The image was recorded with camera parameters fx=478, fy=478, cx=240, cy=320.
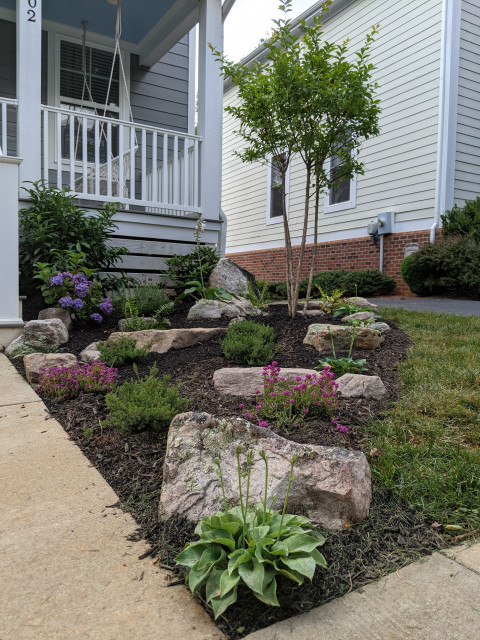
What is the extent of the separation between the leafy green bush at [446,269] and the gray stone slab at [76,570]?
646 cm

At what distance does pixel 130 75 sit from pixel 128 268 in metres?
3.79

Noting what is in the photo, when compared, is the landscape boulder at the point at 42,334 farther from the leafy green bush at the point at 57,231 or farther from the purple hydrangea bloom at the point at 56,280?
the leafy green bush at the point at 57,231

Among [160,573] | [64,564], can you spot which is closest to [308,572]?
[160,573]

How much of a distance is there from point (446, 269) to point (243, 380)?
222 inches

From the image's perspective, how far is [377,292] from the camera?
8.51 m

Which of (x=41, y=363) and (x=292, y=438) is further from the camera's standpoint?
(x=41, y=363)

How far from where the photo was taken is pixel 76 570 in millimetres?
1333

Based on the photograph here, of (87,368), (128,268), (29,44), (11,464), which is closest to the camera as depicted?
(11,464)

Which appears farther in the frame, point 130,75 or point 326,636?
point 130,75

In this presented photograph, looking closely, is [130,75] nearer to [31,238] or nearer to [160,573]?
[31,238]

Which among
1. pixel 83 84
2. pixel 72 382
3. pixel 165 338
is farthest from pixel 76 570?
pixel 83 84

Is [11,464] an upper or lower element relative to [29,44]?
lower

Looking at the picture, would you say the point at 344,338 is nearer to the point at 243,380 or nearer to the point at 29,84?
the point at 243,380

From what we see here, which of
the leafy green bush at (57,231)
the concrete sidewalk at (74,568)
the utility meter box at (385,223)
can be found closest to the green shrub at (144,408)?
the concrete sidewalk at (74,568)
